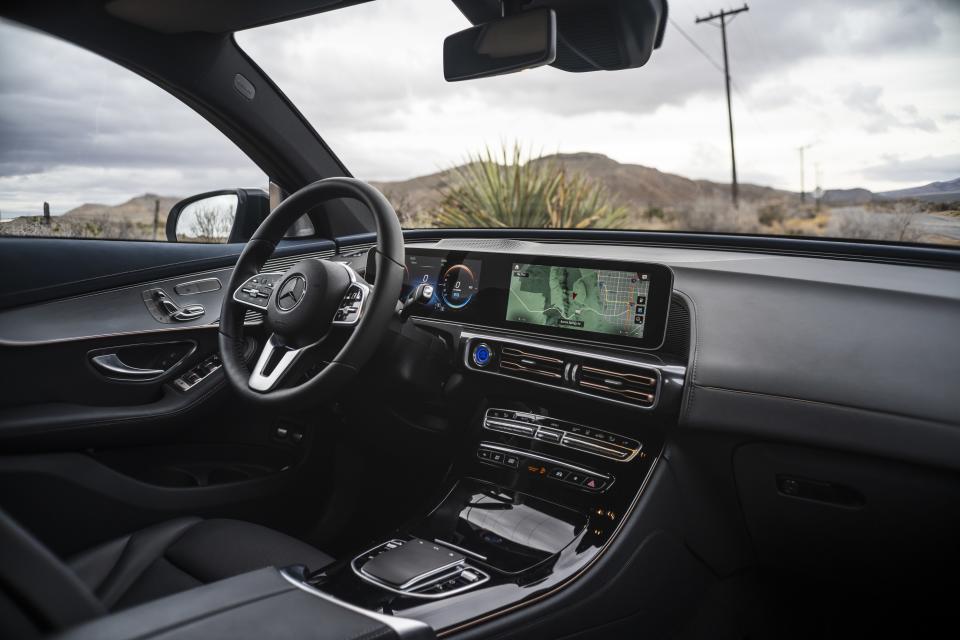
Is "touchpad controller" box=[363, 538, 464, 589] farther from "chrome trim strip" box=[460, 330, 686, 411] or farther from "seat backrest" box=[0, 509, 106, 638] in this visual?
"seat backrest" box=[0, 509, 106, 638]

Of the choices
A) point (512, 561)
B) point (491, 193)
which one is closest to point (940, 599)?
point (512, 561)

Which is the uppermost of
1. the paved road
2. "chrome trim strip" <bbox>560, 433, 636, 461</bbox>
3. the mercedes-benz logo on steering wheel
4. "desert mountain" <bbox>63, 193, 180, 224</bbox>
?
"desert mountain" <bbox>63, 193, 180, 224</bbox>

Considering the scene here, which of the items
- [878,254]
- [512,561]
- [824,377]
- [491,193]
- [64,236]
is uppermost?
[491,193]

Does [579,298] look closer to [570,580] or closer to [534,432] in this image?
[534,432]

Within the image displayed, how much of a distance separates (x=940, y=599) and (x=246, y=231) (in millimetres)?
2694

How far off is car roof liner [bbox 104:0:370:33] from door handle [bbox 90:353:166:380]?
3.66 feet

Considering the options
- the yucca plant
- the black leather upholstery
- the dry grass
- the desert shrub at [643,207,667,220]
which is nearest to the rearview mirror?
the dry grass

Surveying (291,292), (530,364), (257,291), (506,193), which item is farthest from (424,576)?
(506,193)

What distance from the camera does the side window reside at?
222 cm

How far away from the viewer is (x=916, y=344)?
1.54 metres

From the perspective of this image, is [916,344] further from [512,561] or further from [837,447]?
[512,561]

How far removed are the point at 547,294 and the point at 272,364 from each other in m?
0.82

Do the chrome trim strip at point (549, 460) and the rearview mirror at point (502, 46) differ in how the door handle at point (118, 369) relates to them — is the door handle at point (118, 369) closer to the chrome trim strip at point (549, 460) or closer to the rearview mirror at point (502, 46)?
the chrome trim strip at point (549, 460)

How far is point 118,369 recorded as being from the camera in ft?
7.33
